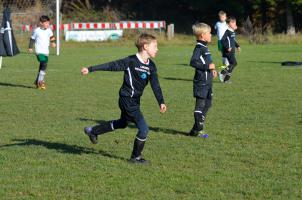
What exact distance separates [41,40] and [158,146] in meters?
8.81

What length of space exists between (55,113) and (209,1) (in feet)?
133

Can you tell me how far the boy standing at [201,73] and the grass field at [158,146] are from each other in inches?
11.4

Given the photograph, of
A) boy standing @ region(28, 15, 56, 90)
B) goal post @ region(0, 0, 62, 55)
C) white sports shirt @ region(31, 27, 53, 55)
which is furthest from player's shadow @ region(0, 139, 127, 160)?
goal post @ region(0, 0, 62, 55)

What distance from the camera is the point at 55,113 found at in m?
13.0

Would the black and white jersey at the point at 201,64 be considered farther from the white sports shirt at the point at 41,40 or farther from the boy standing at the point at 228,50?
the white sports shirt at the point at 41,40

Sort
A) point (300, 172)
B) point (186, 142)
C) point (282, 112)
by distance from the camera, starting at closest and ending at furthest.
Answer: point (300, 172) → point (186, 142) → point (282, 112)

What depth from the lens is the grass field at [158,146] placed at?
7211mm

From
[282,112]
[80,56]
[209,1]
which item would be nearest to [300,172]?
[282,112]

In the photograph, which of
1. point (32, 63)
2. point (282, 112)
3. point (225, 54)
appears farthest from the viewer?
point (32, 63)

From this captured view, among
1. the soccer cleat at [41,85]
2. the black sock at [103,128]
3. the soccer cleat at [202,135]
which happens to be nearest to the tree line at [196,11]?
the soccer cleat at [41,85]

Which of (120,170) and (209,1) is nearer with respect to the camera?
(120,170)

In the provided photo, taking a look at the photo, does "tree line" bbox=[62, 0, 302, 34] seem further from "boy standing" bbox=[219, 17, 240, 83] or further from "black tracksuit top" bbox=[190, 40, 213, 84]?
"black tracksuit top" bbox=[190, 40, 213, 84]

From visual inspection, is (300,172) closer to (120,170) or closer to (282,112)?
(120,170)

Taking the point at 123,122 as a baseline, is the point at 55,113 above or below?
below
